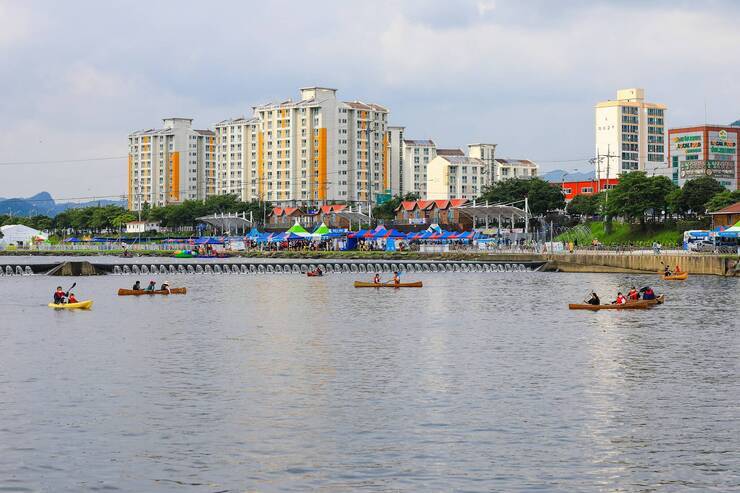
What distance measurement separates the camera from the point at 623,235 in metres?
162

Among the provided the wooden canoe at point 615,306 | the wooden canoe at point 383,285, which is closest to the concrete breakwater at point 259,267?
the wooden canoe at point 383,285

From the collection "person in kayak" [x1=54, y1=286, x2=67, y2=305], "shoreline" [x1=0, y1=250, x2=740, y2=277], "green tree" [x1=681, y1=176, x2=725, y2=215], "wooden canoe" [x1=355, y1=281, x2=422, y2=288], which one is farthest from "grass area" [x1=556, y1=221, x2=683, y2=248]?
"person in kayak" [x1=54, y1=286, x2=67, y2=305]

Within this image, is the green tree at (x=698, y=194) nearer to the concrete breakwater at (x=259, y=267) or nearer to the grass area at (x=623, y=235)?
the grass area at (x=623, y=235)

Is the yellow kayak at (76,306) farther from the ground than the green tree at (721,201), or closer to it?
closer to it

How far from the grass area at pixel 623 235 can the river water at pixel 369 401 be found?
260ft

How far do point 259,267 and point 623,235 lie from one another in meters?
63.2

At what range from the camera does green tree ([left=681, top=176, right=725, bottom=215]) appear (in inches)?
6078

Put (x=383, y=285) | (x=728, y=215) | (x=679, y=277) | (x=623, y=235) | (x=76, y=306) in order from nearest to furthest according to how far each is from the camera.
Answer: (x=76, y=306) → (x=383, y=285) → (x=679, y=277) → (x=728, y=215) → (x=623, y=235)

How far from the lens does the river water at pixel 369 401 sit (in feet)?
95.2

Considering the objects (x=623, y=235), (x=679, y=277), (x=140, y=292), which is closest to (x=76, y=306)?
(x=140, y=292)

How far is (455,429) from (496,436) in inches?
61.2

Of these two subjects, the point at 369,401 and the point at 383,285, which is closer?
the point at 369,401

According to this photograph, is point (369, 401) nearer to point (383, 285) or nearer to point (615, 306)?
point (615, 306)

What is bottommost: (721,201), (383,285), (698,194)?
(383,285)
